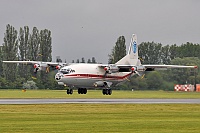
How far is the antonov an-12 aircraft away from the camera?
248ft

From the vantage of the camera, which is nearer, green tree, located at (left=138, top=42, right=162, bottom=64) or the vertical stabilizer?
the vertical stabilizer

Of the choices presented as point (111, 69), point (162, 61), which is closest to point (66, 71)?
point (111, 69)

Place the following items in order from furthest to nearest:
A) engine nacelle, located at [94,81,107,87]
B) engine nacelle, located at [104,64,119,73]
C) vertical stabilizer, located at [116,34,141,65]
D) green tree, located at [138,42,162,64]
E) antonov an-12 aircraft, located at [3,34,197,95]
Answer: green tree, located at [138,42,162,64] < vertical stabilizer, located at [116,34,141,65] < engine nacelle, located at [94,81,107,87] < engine nacelle, located at [104,64,119,73] < antonov an-12 aircraft, located at [3,34,197,95]

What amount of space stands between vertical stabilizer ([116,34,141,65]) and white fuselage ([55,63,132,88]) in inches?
82.0

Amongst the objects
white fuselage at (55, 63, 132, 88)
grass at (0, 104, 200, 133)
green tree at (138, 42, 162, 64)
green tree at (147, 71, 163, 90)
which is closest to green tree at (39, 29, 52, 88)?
green tree at (138, 42, 162, 64)

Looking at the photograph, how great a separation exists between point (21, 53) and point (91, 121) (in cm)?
10564

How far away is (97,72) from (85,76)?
8.48 ft

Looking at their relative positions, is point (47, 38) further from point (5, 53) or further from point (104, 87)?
point (104, 87)

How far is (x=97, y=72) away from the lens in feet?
259

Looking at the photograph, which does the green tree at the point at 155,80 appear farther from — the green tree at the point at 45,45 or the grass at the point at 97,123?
the grass at the point at 97,123

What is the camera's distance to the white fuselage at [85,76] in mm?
75125

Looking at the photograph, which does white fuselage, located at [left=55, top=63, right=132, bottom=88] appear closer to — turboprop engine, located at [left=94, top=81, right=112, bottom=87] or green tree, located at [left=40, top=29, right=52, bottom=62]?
turboprop engine, located at [left=94, top=81, right=112, bottom=87]

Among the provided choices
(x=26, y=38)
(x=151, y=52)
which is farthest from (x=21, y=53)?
(x=151, y=52)

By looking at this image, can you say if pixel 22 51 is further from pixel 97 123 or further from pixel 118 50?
pixel 97 123
